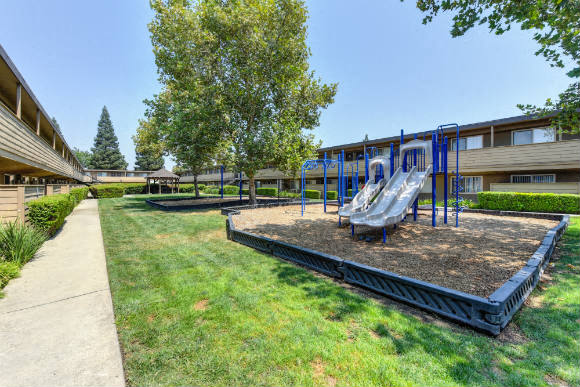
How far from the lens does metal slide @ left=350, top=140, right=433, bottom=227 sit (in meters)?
7.54

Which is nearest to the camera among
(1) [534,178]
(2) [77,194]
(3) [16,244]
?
(3) [16,244]

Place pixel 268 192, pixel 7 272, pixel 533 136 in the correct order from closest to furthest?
pixel 7 272
pixel 533 136
pixel 268 192

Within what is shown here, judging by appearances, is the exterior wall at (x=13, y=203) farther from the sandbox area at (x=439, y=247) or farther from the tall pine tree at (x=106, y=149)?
the tall pine tree at (x=106, y=149)

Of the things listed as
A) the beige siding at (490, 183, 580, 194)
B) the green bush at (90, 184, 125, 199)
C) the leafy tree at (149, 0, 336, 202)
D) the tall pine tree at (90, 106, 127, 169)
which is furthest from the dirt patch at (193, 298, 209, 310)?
the tall pine tree at (90, 106, 127, 169)

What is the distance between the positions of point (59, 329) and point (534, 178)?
2360 centimetres

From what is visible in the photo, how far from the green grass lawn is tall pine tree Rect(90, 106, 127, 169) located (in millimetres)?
72626

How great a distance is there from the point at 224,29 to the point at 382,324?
18.9 meters

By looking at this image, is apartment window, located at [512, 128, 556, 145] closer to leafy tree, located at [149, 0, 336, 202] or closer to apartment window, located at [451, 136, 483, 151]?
apartment window, located at [451, 136, 483, 151]

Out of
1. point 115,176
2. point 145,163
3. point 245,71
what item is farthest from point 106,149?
point 245,71

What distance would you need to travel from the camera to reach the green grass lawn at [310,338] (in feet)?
7.78

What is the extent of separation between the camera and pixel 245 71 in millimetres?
15781

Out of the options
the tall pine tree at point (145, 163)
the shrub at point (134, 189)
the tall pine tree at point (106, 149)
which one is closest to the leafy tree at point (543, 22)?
the shrub at point (134, 189)

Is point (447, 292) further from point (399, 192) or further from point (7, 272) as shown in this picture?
point (7, 272)

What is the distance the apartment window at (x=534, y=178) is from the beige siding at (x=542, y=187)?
4.80ft
